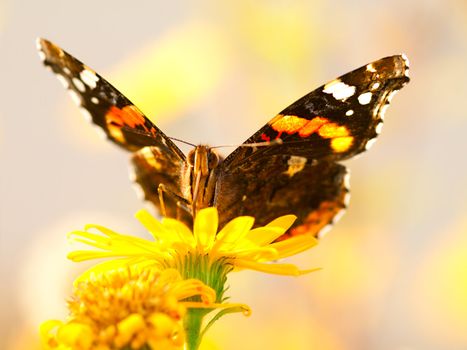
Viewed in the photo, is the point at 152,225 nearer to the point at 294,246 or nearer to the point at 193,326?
the point at 193,326

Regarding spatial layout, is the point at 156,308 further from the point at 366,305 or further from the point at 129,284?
the point at 366,305

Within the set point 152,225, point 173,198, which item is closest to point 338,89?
point 173,198

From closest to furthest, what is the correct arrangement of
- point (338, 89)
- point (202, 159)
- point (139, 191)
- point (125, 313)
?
point (125, 313), point (202, 159), point (338, 89), point (139, 191)

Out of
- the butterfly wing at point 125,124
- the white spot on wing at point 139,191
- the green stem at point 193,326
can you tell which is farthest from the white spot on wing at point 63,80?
the green stem at point 193,326

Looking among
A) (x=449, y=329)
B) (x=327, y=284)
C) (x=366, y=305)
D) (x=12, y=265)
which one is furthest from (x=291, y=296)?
(x=12, y=265)

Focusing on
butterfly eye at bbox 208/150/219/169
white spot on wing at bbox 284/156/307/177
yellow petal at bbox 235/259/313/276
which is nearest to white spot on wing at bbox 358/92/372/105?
white spot on wing at bbox 284/156/307/177

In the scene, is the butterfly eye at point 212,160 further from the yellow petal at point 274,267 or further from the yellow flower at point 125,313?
the yellow flower at point 125,313
